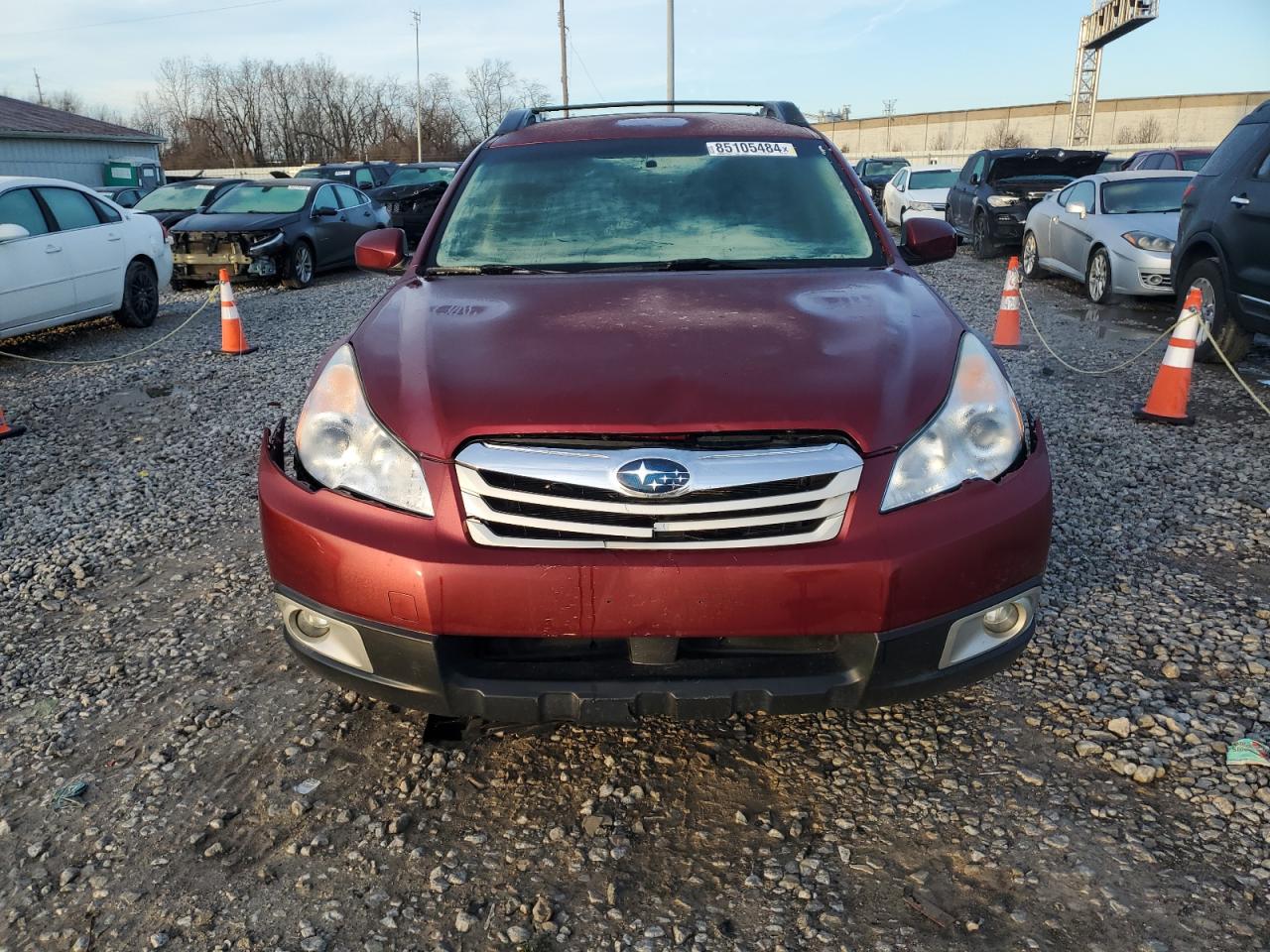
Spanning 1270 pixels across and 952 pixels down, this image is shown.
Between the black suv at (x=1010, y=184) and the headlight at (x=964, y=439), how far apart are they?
1404 cm

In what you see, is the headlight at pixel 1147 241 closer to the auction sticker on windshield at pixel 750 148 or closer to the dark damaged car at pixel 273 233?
the auction sticker on windshield at pixel 750 148

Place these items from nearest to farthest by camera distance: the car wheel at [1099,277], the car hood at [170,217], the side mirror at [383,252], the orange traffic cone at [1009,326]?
1. the side mirror at [383,252]
2. the orange traffic cone at [1009,326]
3. the car wheel at [1099,277]
4. the car hood at [170,217]

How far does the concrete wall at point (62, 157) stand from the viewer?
127 feet

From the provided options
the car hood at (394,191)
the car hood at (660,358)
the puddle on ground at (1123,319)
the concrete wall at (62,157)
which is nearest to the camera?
the car hood at (660,358)

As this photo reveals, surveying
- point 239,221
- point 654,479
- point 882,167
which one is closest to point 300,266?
point 239,221

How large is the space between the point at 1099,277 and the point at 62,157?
44.2 metres

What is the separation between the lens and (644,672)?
219 centimetres

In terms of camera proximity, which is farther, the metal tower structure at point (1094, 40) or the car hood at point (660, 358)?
the metal tower structure at point (1094, 40)

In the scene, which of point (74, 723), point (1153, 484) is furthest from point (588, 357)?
point (1153, 484)

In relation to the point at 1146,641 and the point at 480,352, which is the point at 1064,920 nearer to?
the point at 1146,641

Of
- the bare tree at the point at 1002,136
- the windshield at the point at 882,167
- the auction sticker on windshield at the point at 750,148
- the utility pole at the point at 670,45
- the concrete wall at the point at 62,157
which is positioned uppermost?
the utility pole at the point at 670,45

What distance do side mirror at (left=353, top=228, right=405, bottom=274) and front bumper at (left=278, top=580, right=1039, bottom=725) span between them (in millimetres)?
1941

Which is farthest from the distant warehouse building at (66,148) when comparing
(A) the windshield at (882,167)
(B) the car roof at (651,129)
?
(B) the car roof at (651,129)

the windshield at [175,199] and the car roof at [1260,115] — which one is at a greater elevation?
the car roof at [1260,115]
